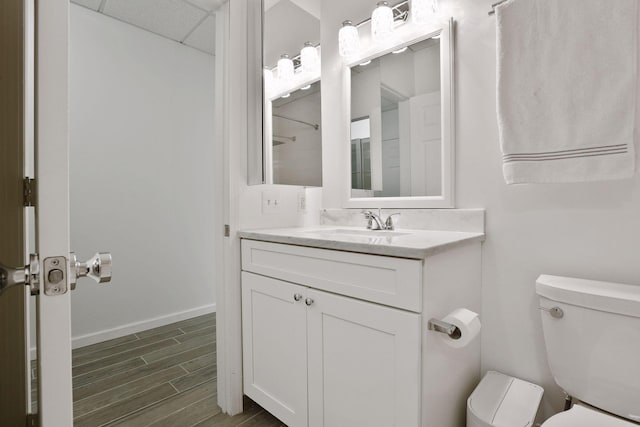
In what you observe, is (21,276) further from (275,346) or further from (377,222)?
(377,222)

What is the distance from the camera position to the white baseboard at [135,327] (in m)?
2.20

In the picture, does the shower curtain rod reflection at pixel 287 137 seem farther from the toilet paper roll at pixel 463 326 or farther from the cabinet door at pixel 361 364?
the toilet paper roll at pixel 463 326

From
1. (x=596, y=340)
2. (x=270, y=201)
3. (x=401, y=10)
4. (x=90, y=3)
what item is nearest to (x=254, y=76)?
(x=270, y=201)

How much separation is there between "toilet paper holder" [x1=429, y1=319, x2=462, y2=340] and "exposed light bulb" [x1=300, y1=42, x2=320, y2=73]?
159cm

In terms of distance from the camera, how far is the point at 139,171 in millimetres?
2443

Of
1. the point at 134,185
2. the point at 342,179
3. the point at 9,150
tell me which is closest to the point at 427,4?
the point at 342,179

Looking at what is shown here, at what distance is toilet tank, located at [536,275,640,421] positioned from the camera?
877 millimetres

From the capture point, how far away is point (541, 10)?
1075 millimetres

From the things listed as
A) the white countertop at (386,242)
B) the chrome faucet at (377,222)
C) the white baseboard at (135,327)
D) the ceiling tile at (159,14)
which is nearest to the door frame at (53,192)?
the white countertop at (386,242)

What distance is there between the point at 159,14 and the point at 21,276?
2.52 metres

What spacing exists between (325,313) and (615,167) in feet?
3.43

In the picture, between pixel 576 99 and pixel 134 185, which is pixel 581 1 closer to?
pixel 576 99

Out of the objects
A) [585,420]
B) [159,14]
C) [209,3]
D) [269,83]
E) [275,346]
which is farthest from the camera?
[159,14]

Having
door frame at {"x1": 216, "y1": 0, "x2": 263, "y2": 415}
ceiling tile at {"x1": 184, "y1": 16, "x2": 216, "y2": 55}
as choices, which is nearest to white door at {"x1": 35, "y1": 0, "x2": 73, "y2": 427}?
door frame at {"x1": 216, "y1": 0, "x2": 263, "y2": 415}
